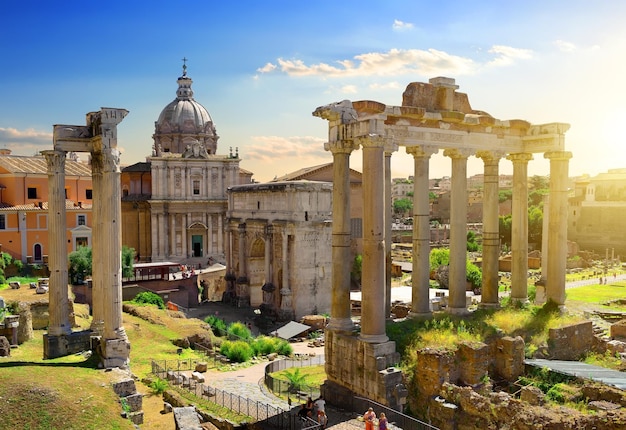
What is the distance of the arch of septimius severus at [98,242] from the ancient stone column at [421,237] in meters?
8.99

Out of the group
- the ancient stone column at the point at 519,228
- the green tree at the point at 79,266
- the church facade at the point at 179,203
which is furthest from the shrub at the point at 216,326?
the church facade at the point at 179,203

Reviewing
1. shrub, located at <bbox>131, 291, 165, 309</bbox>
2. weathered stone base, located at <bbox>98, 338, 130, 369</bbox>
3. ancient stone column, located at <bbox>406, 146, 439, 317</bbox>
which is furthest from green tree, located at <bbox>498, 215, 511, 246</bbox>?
weathered stone base, located at <bbox>98, 338, 130, 369</bbox>

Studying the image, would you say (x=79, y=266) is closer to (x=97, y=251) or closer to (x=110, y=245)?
(x=97, y=251)

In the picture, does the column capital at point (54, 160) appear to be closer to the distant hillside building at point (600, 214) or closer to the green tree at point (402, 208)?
the distant hillside building at point (600, 214)

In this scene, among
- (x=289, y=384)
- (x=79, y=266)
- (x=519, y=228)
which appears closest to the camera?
(x=289, y=384)

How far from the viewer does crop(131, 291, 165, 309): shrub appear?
121ft

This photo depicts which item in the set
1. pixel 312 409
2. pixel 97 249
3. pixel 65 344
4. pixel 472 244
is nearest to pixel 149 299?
pixel 65 344

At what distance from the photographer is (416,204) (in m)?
17.9

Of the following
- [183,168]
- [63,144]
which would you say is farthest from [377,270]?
[183,168]

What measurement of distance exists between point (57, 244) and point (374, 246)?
1063 cm

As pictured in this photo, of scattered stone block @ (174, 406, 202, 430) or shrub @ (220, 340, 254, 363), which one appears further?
shrub @ (220, 340, 254, 363)

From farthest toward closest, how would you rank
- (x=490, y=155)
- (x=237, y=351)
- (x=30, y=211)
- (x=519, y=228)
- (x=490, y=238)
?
(x=30, y=211) → (x=237, y=351) → (x=519, y=228) → (x=490, y=238) → (x=490, y=155)

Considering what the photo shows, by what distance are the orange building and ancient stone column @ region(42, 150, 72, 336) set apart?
25.4m

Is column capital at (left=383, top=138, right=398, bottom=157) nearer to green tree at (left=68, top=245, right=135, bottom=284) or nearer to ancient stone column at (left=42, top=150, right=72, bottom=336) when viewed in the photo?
ancient stone column at (left=42, top=150, right=72, bottom=336)
